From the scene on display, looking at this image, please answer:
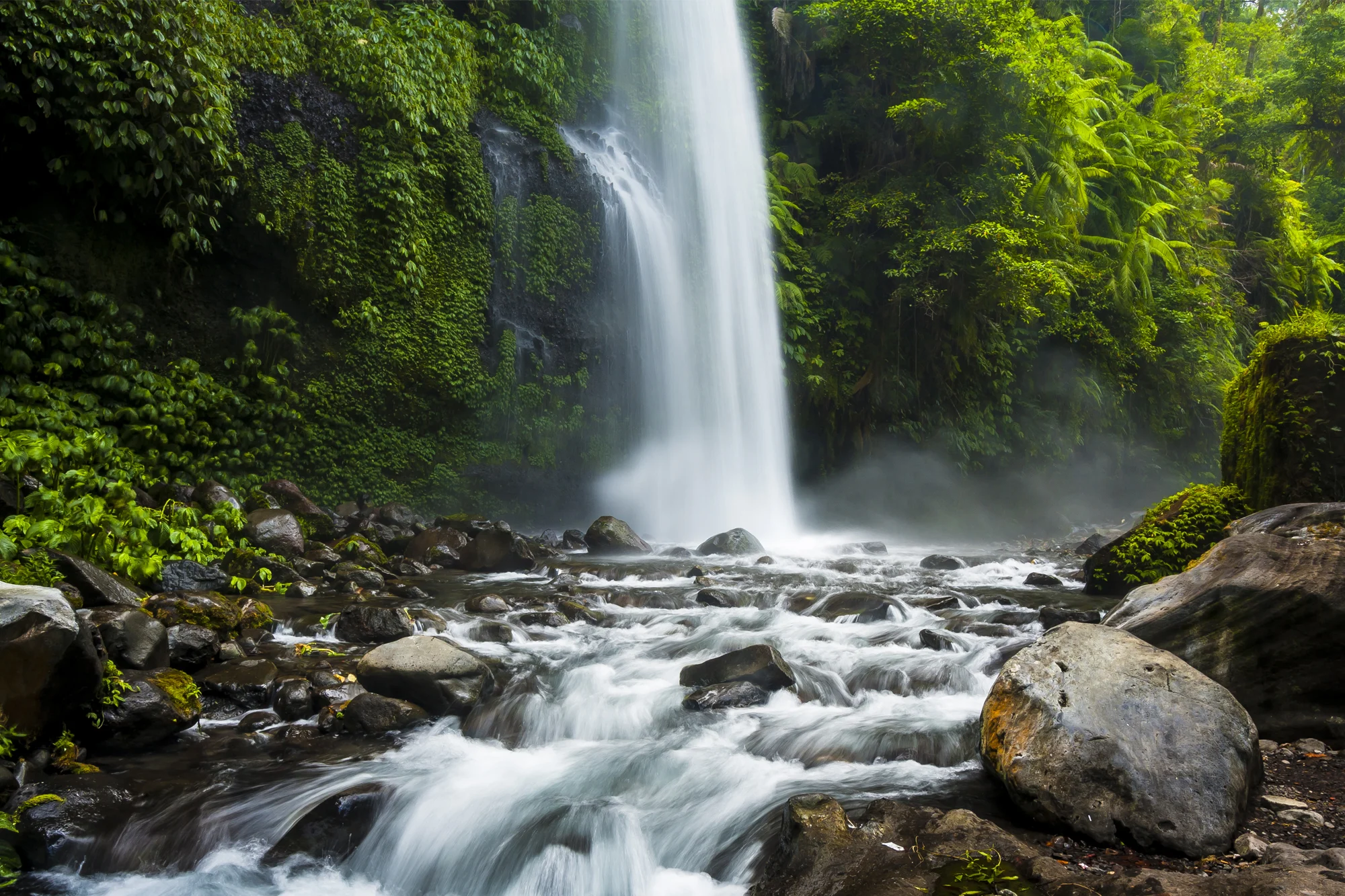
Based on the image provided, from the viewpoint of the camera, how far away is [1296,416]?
6.96 meters

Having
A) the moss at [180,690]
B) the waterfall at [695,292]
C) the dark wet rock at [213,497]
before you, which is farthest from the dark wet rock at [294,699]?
the waterfall at [695,292]

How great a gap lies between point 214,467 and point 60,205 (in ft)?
12.2

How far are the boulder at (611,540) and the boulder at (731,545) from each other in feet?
3.01

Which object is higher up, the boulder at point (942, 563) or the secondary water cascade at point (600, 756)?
the boulder at point (942, 563)

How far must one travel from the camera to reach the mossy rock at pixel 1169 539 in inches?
307

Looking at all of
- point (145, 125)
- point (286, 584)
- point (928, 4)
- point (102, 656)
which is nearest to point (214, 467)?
point (286, 584)

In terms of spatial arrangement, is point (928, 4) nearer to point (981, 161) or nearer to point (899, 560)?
point (981, 161)

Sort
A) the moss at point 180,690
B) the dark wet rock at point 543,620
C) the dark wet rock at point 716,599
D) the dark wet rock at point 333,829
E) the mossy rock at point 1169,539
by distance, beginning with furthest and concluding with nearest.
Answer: the dark wet rock at point 716,599 < the mossy rock at point 1169,539 < the dark wet rock at point 543,620 < the moss at point 180,690 < the dark wet rock at point 333,829

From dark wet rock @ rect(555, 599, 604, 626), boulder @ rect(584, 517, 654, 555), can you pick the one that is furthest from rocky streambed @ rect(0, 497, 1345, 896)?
boulder @ rect(584, 517, 654, 555)

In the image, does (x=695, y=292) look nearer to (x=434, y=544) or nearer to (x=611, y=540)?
(x=611, y=540)

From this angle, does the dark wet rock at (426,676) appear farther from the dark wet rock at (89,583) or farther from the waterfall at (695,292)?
the waterfall at (695,292)

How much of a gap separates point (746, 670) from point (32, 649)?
14.3 feet

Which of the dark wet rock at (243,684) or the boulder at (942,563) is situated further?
the boulder at (942,563)

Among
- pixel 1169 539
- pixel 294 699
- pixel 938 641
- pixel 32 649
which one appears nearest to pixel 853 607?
pixel 938 641
